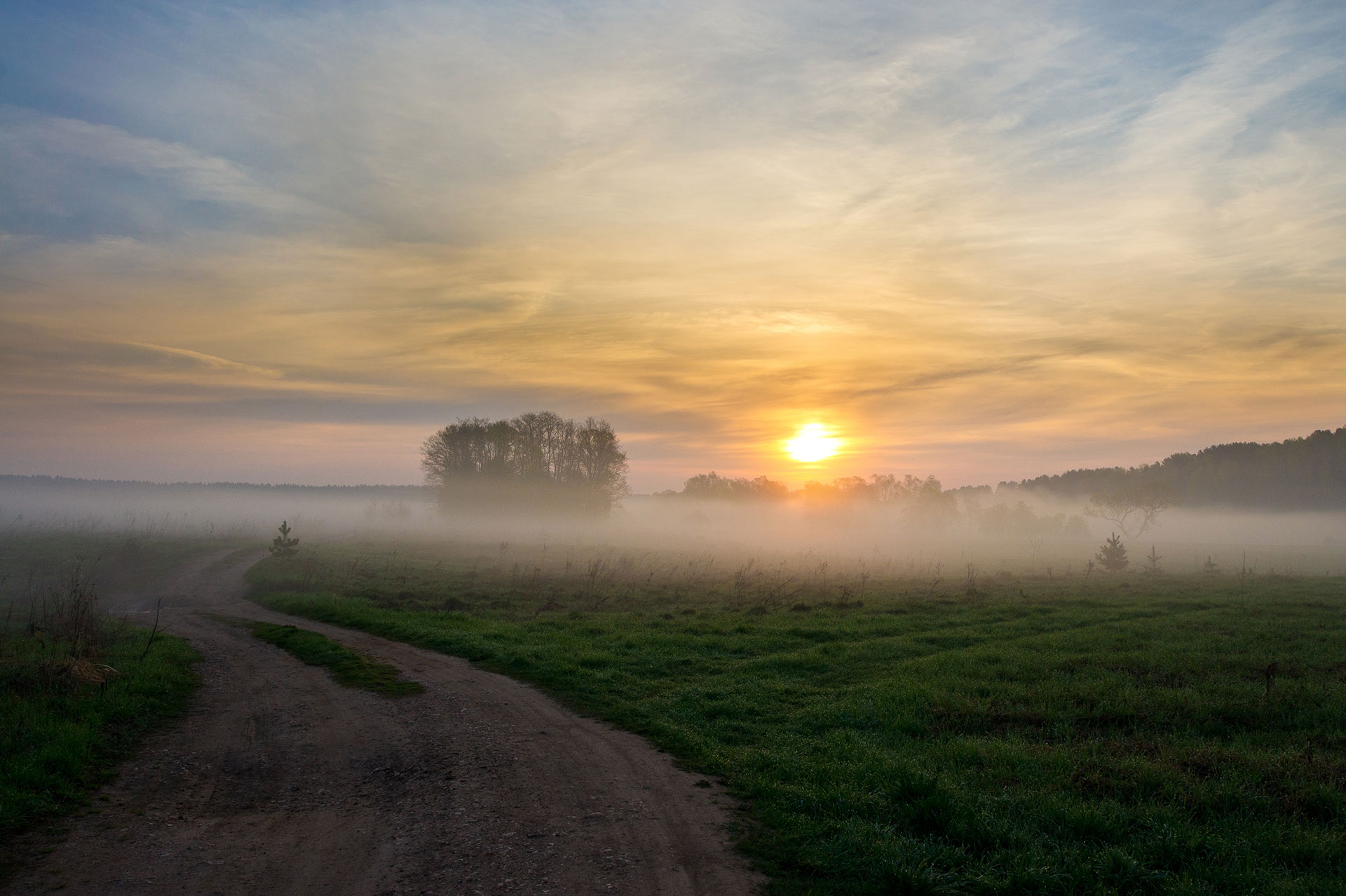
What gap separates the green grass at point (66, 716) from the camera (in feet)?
26.2

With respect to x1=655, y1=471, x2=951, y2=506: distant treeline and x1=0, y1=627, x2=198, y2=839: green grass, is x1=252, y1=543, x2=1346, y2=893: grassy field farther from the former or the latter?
x1=655, y1=471, x2=951, y2=506: distant treeline

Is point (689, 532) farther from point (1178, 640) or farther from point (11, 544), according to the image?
point (1178, 640)

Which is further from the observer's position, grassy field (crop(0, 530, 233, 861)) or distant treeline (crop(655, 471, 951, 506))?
distant treeline (crop(655, 471, 951, 506))

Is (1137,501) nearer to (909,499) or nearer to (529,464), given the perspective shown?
(909,499)

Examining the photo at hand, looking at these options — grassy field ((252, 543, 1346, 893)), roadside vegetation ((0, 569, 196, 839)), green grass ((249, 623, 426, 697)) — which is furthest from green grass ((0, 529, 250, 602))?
grassy field ((252, 543, 1346, 893))

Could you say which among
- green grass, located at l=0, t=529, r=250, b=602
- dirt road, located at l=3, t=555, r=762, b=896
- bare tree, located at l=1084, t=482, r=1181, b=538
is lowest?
green grass, located at l=0, t=529, r=250, b=602

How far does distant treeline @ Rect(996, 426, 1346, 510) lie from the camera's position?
128 meters

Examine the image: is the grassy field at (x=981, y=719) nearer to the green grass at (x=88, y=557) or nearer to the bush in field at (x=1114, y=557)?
the green grass at (x=88, y=557)

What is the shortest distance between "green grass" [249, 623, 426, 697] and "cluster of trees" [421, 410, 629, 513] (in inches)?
2754

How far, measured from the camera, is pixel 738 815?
781 centimetres

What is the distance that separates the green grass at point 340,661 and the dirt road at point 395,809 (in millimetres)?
741

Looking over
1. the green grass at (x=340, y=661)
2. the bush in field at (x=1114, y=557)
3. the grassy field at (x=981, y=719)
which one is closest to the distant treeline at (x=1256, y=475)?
the bush in field at (x=1114, y=557)

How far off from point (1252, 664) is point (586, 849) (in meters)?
15.4

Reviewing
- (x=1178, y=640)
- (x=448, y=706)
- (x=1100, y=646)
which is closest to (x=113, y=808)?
(x=448, y=706)
